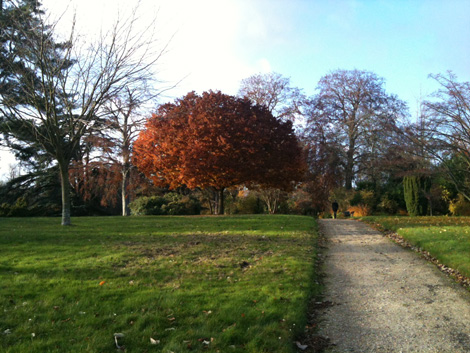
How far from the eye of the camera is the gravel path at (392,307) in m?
4.34

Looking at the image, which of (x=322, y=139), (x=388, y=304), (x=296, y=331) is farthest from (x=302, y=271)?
(x=322, y=139)

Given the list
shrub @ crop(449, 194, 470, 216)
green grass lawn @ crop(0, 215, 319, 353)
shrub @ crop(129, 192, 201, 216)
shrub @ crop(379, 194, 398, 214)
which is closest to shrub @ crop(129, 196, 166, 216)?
shrub @ crop(129, 192, 201, 216)

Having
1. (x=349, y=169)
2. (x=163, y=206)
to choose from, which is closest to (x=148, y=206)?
(x=163, y=206)

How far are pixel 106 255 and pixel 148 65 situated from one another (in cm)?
761

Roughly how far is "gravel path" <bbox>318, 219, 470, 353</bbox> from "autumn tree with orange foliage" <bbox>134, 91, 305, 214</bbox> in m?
11.8

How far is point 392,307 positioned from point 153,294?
11.8ft

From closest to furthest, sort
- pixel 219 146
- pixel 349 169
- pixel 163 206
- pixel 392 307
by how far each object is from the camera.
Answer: pixel 392 307, pixel 219 146, pixel 163 206, pixel 349 169

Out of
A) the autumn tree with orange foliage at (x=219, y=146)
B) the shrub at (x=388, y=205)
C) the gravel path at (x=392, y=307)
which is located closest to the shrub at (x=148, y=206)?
the autumn tree with orange foliage at (x=219, y=146)

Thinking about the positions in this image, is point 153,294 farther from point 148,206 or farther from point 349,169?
point 349,169

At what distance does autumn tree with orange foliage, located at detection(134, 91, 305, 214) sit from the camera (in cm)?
2038

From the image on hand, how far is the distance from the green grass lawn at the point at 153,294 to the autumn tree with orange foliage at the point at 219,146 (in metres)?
10.3

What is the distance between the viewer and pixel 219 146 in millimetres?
Answer: 20281

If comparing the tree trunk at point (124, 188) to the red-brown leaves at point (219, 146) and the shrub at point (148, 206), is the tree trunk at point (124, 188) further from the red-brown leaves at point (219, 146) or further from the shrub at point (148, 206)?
the red-brown leaves at point (219, 146)

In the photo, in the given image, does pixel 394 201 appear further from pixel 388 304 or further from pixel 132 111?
pixel 388 304
